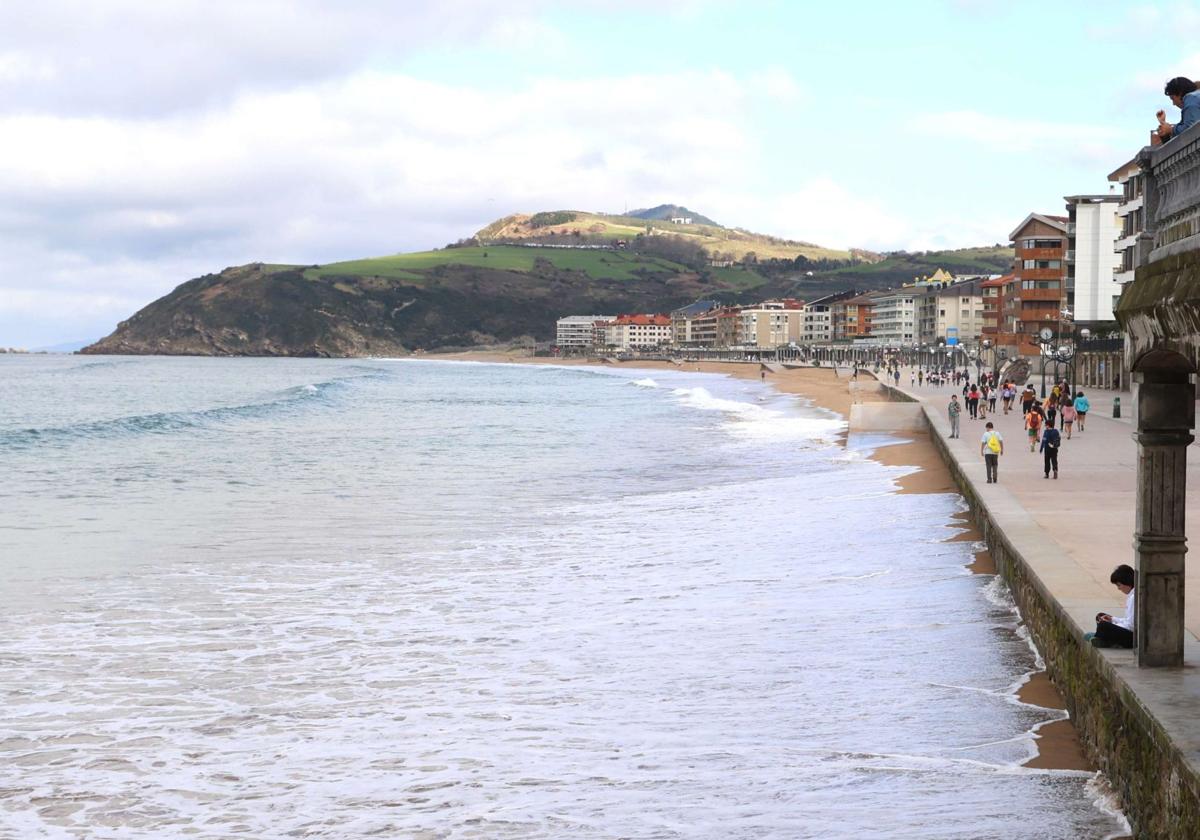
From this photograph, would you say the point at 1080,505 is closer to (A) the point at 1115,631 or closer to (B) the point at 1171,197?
(A) the point at 1115,631

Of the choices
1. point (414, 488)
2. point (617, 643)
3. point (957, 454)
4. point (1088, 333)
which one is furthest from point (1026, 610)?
point (1088, 333)

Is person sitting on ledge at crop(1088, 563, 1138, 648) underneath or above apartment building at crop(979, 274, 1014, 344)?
underneath

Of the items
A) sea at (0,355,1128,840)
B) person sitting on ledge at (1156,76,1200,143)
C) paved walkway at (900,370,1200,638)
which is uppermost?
person sitting on ledge at (1156,76,1200,143)

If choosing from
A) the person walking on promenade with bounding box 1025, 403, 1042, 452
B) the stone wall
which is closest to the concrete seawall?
the stone wall

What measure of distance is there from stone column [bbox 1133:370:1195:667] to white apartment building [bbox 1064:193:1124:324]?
95450 mm

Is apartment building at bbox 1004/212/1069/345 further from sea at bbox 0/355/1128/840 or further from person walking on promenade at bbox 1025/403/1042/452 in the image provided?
sea at bbox 0/355/1128/840

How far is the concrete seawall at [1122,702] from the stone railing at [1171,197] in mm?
2950

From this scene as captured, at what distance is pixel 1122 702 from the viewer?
956 cm

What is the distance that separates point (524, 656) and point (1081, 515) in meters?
11.2

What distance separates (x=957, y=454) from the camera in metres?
34.1

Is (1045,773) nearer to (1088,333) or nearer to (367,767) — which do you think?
(367,767)

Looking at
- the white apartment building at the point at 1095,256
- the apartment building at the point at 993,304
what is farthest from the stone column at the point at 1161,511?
the apartment building at the point at 993,304

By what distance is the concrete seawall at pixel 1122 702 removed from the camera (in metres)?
8.02

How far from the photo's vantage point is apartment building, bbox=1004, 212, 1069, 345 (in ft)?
432
